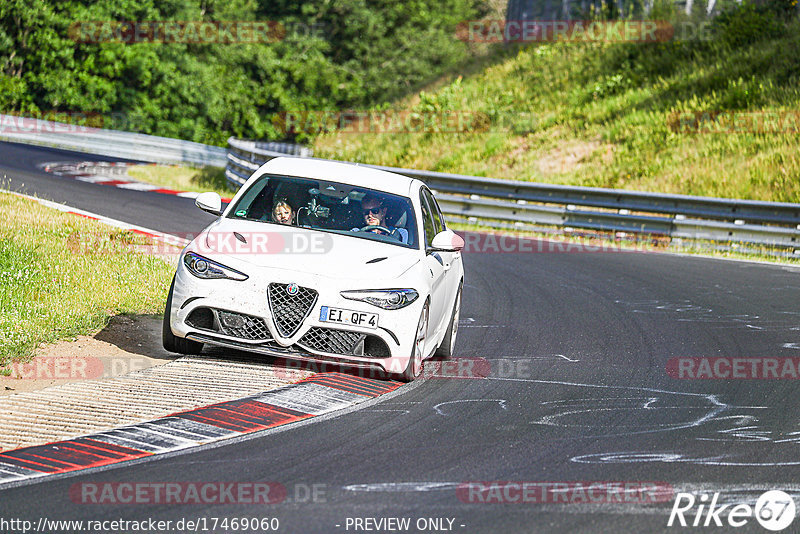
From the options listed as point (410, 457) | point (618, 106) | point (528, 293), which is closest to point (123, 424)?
point (410, 457)

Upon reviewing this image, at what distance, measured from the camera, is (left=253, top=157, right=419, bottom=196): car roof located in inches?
349

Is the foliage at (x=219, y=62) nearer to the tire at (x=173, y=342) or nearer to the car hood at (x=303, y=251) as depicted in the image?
the car hood at (x=303, y=251)

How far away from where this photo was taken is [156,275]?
11.4m

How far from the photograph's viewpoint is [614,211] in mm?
21469

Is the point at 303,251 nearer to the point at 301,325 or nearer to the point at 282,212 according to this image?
the point at 301,325

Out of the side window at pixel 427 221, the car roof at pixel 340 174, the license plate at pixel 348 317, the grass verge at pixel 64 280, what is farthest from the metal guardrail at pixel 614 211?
the license plate at pixel 348 317

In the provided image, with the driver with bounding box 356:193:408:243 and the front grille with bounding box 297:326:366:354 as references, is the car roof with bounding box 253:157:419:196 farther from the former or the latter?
the front grille with bounding box 297:326:366:354

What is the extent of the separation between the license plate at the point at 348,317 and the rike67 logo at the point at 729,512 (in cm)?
283

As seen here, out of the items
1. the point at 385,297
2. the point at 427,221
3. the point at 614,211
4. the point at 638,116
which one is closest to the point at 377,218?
the point at 427,221

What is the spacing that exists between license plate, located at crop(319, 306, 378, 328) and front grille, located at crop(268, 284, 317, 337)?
116 mm

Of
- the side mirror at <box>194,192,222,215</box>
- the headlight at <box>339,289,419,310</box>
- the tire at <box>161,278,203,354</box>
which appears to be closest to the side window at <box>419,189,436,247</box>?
the headlight at <box>339,289,419,310</box>

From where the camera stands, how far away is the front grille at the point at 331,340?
743cm

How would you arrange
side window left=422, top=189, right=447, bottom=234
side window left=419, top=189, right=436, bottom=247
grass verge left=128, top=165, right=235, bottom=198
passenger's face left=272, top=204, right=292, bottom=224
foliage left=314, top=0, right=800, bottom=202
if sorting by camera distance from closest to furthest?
1. passenger's face left=272, top=204, right=292, bottom=224
2. side window left=419, top=189, right=436, bottom=247
3. side window left=422, top=189, right=447, bottom=234
4. foliage left=314, top=0, right=800, bottom=202
5. grass verge left=128, top=165, right=235, bottom=198

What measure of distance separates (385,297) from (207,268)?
1.34m
